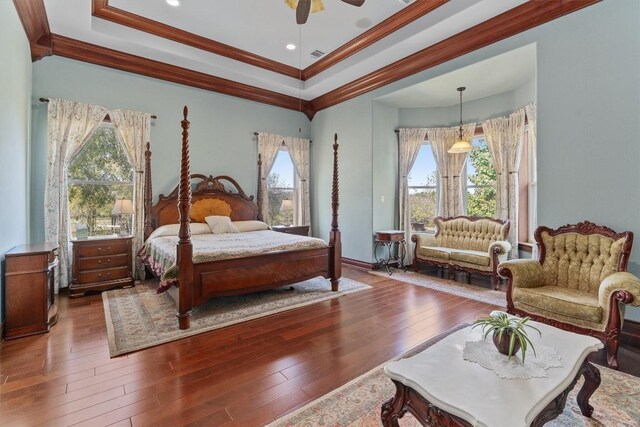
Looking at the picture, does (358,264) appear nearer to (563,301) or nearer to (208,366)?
(563,301)

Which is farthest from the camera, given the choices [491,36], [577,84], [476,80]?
[476,80]

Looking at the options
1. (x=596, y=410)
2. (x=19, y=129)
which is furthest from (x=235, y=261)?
(x=596, y=410)

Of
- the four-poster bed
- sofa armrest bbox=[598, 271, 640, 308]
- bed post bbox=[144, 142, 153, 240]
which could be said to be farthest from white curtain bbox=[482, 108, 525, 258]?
bed post bbox=[144, 142, 153, 240]

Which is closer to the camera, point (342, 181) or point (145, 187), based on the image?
point (145, 187)

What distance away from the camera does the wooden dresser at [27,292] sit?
2.81 metres

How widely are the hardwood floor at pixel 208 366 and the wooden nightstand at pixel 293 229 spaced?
2742mm

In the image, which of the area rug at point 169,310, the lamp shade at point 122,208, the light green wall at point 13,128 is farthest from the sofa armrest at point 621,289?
the lamp shade at point 122,208

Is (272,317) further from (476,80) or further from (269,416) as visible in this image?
(476,80)

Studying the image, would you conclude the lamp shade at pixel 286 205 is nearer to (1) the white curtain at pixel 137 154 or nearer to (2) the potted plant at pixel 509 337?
(1) the white curtain at pixel 137 154

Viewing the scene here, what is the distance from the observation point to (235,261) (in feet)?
11.5

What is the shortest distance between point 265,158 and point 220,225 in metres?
1.87

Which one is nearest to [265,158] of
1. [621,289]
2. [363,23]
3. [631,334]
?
[363,23]

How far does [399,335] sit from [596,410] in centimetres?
146

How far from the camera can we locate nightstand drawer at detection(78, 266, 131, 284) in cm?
409
